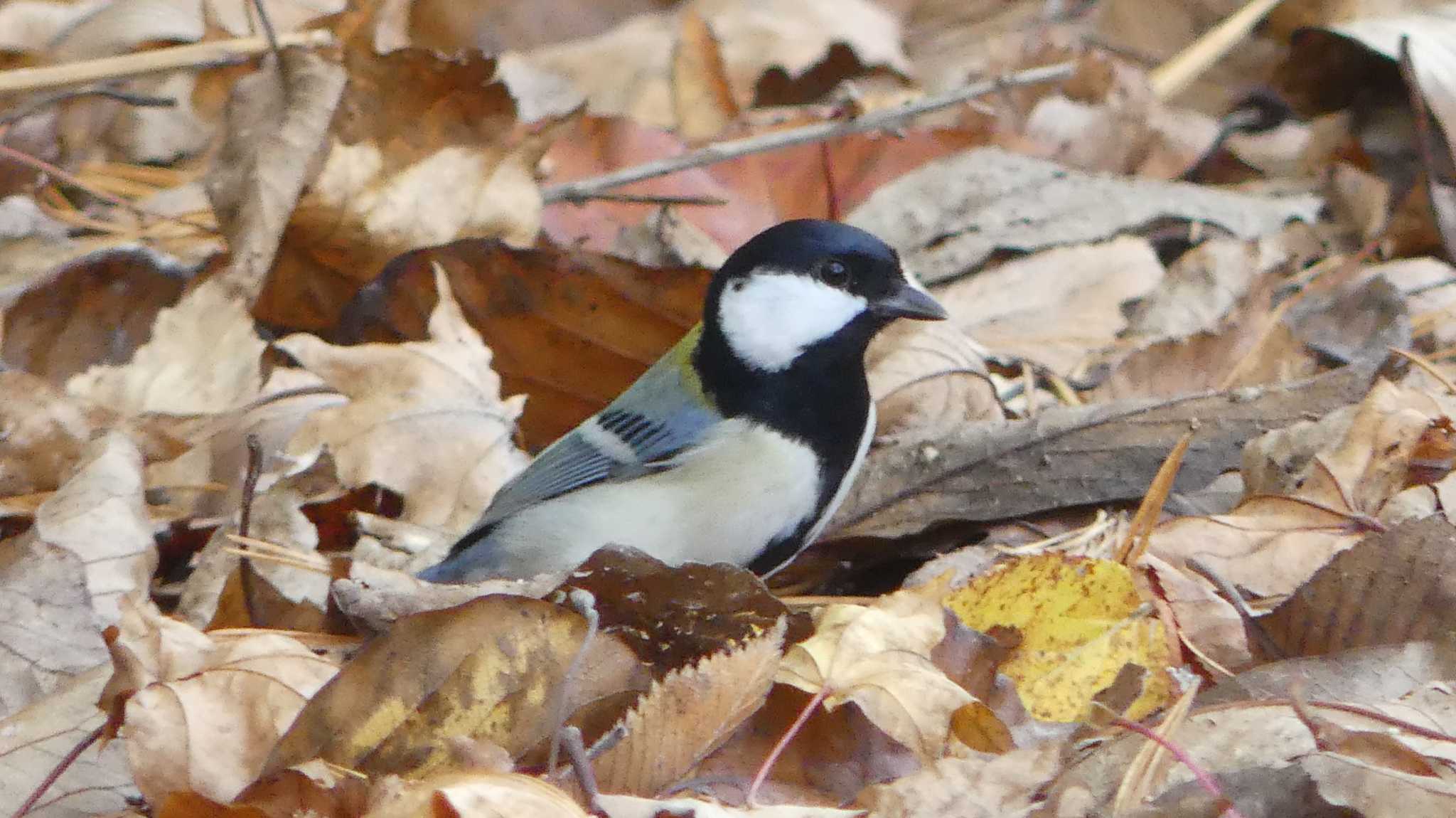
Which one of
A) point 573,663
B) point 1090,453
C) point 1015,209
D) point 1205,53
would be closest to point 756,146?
point 1015,209

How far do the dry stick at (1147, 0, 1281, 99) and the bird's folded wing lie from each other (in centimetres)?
243

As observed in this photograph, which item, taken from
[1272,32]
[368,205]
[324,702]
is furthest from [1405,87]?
[324,702]

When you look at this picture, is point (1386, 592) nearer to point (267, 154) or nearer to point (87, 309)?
point (267, 154)

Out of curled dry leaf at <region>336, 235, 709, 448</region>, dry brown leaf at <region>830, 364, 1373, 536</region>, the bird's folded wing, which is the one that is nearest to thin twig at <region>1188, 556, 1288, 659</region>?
dry brown leaf at <region>830, 364, 1373, 536</region>

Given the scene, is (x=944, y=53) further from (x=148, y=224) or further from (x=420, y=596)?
(x=420, y=596)

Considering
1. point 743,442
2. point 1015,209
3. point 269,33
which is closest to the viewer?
point 743,442

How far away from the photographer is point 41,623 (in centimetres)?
213

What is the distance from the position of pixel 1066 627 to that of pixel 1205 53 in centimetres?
309

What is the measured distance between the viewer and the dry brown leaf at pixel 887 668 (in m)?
1.81

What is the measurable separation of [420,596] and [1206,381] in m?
1.65

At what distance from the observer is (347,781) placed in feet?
5.16

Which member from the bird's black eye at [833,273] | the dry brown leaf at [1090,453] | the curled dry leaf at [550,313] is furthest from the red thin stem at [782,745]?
the curled dry leaf at [550,313]

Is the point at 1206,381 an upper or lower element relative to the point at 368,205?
lower

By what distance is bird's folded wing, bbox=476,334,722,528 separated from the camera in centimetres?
258
